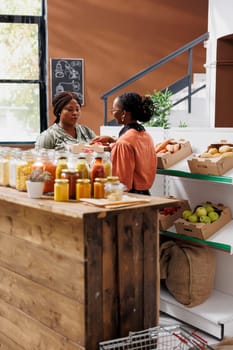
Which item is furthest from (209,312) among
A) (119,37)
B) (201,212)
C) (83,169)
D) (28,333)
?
(119,37)

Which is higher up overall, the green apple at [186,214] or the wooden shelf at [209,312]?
the green apple at [186,214]

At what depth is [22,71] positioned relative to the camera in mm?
9125

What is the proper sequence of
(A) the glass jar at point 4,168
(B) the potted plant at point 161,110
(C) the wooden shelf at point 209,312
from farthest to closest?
(B) the potted plant at point 161,110 → (C) the wooden shelf at point 209,312 → (A) the glass jar at point 4,168

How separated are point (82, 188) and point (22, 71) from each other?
270 inches

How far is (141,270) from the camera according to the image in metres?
2.73

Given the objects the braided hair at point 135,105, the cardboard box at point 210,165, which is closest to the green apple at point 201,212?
the cardboard box at point 210,165

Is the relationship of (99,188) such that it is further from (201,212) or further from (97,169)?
(201,212)

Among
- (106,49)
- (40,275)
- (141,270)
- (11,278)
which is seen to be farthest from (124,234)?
(106,49)

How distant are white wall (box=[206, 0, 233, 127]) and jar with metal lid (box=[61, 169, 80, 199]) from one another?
600 centimetres

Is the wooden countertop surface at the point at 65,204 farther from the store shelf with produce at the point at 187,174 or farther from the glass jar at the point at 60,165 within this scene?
the store shelf with produce at the point at 187,174

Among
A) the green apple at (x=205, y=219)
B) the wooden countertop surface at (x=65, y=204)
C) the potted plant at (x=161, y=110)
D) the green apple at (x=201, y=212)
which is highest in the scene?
the potted plant at (x=161, y=110)

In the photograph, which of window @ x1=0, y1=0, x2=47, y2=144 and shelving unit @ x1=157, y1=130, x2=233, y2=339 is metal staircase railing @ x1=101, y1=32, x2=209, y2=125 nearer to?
window @ x1=0, y1=0, x2=47, y2=144

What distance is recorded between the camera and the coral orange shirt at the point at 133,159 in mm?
3689

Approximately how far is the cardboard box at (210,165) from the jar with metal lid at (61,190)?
53.0 inches
